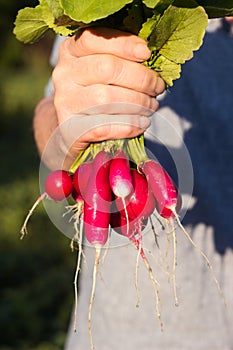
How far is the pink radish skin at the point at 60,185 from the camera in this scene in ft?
5.59

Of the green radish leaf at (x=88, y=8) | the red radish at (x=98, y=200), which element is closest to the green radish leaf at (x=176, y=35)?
the green radish leaf at (x=88, y=8)

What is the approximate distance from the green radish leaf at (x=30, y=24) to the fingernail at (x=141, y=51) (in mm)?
244

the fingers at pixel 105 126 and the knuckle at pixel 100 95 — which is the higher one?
the knuckle at pixel 100 95

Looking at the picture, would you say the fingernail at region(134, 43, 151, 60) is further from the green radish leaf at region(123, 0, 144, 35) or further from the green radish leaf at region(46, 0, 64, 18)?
the green radish leaf at region(46, 0, 64, 18)

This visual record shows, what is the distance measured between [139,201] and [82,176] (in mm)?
127

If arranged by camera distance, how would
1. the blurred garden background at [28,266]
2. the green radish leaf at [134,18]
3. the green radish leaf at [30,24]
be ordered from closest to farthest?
the green radish leaf at [134,18]
the green radish leaf at [30,24]
the blurred garden background at [28,266]

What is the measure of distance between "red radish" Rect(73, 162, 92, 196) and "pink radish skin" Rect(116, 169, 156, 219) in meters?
0.08

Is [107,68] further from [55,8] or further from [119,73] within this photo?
[55,8]

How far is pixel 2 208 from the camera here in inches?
326

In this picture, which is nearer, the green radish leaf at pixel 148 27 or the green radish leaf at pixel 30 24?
the green radish leaf at pixel 148 27

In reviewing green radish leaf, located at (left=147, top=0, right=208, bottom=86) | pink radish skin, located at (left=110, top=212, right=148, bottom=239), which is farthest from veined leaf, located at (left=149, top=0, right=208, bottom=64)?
pink radish skin, located at (left=110, top=212, right=148, bottom=239)

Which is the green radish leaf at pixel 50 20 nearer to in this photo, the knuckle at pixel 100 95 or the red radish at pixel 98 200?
the knuckle at pixel 100 95

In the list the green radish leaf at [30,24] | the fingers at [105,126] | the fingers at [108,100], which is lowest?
the fingers at [105,126]

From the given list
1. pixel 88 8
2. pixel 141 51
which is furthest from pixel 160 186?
pixel 88 8
